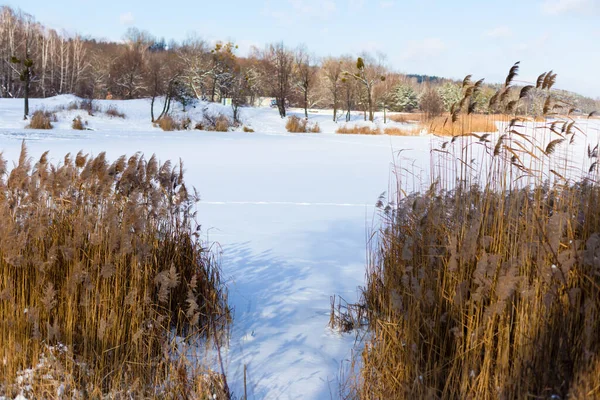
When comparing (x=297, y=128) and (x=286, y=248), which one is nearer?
(x=286, y=248)

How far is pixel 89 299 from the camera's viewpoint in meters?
2.46

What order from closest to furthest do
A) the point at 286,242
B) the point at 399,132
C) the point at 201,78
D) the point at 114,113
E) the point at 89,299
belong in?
the point at 89,299 < the point at 286,242 < the point at 399,132 < the point at 114,113 < the point at 201,78

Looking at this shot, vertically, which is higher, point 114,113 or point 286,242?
point 114,113

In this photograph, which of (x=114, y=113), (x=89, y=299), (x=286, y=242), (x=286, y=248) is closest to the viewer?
(x=89, y=299)

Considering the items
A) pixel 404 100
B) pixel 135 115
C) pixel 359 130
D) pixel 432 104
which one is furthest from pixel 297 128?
pixel 404 100

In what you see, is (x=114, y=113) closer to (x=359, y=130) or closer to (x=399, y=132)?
(x=359, y=130)

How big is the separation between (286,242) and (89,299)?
259cm

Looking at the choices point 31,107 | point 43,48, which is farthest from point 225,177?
point 43,48

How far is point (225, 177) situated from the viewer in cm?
888

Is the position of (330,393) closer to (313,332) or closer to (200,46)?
(313,332)

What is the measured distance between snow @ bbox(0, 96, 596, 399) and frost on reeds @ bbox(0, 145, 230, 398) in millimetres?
306

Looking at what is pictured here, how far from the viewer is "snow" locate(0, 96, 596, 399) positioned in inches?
108

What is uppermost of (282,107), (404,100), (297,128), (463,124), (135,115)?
(404,100)

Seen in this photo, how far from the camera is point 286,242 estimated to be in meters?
4.92
